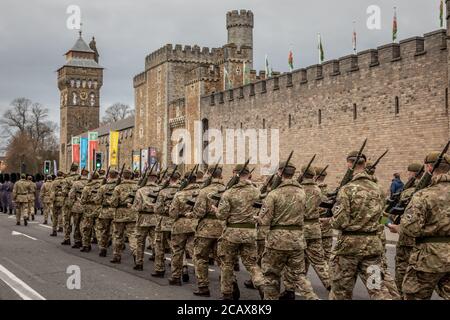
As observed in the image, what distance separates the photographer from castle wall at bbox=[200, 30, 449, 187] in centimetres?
2339

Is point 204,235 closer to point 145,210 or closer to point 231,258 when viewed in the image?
point 231,258

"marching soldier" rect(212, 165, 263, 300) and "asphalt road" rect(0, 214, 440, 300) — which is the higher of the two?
"marching soldier" rect(212, 165, 263, 300)

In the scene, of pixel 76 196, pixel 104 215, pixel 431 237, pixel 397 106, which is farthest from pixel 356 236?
pixel 397 106

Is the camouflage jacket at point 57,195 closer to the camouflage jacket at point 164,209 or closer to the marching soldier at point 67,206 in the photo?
the marching soldier at point 67,206

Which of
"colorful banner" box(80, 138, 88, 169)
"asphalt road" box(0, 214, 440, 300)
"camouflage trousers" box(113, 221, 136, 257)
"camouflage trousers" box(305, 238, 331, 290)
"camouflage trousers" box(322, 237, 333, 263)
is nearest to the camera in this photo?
"asphalt road" box(0, 214, 440, 300)

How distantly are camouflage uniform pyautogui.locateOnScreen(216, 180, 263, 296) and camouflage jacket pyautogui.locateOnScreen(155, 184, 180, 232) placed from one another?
2189mm

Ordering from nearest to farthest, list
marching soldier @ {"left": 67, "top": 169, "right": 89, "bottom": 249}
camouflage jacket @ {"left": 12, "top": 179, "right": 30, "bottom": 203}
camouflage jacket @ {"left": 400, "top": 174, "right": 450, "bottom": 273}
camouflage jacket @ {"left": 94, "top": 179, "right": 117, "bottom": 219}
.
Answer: camouflage jacket @ {"left": 400, "top": 174, "right": 450, "bottom": 273}, camouflage jacket @ {"left": 94, "top": 179, "right": 117, "bottom": 219}, marching soldier @ {"left": 67, "top": 169, "right": 89, "bottom": 249}, camouflage jacket @ {"left": 12, "top": 179, "right": 30, "bottom": 203}

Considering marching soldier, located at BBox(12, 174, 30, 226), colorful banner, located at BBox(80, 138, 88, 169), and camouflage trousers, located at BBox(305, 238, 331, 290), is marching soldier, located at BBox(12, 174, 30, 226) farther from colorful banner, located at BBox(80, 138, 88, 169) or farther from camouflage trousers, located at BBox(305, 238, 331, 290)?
colorful banner, located at BBox(80, 138, 88, 169)

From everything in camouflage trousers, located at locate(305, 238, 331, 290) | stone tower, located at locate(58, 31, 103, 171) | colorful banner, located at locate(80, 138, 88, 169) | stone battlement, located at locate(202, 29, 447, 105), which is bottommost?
camouflage trousers, located at locate(305, 238, 331, 290)

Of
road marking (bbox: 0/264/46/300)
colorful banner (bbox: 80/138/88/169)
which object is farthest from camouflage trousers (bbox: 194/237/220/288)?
colorful banner (bbox: 80/138/88/169)

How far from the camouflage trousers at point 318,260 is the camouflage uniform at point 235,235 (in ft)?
3.90

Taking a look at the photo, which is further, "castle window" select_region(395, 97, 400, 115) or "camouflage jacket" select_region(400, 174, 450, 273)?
"castle window" select_region(395, 97, 400, 115)

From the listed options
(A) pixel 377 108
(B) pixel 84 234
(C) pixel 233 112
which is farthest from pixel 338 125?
(B) pixel 84 234

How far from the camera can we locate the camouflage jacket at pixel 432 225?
20.5 ft
